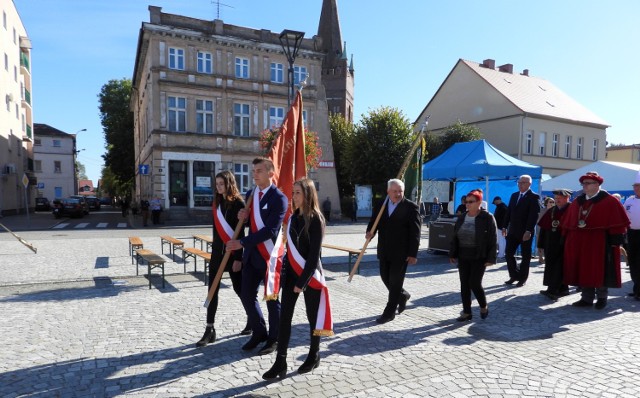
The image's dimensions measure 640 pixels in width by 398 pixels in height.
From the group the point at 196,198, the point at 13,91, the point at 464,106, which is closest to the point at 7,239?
the point at 196,198

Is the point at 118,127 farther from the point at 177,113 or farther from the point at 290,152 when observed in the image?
the point at 290,152

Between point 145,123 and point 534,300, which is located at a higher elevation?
point 145,123

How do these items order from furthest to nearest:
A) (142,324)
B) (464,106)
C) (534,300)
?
(464,106) → (534,300) → (142,324)

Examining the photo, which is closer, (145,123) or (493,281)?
(493,281)

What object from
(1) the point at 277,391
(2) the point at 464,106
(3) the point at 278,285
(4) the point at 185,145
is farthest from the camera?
(2) the point at 464,106

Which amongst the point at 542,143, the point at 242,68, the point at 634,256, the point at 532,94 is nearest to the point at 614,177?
the point at 634,256

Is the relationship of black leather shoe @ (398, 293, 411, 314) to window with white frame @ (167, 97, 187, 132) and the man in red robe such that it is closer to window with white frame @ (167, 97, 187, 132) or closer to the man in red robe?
the man in red robe

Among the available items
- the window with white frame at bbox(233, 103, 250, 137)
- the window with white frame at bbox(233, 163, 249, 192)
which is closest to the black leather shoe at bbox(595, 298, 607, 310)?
the window with white frame at bbox(233, 163, 249, 192)

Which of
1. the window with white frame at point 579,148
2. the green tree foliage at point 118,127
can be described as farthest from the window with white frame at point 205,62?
the window with white frame at point 579,148

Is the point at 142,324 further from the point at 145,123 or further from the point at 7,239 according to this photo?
the point at 145,123

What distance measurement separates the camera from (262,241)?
4.29 metres

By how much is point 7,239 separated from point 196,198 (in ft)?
39.3

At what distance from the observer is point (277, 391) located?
147 inches

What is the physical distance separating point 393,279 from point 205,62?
80.2ft
